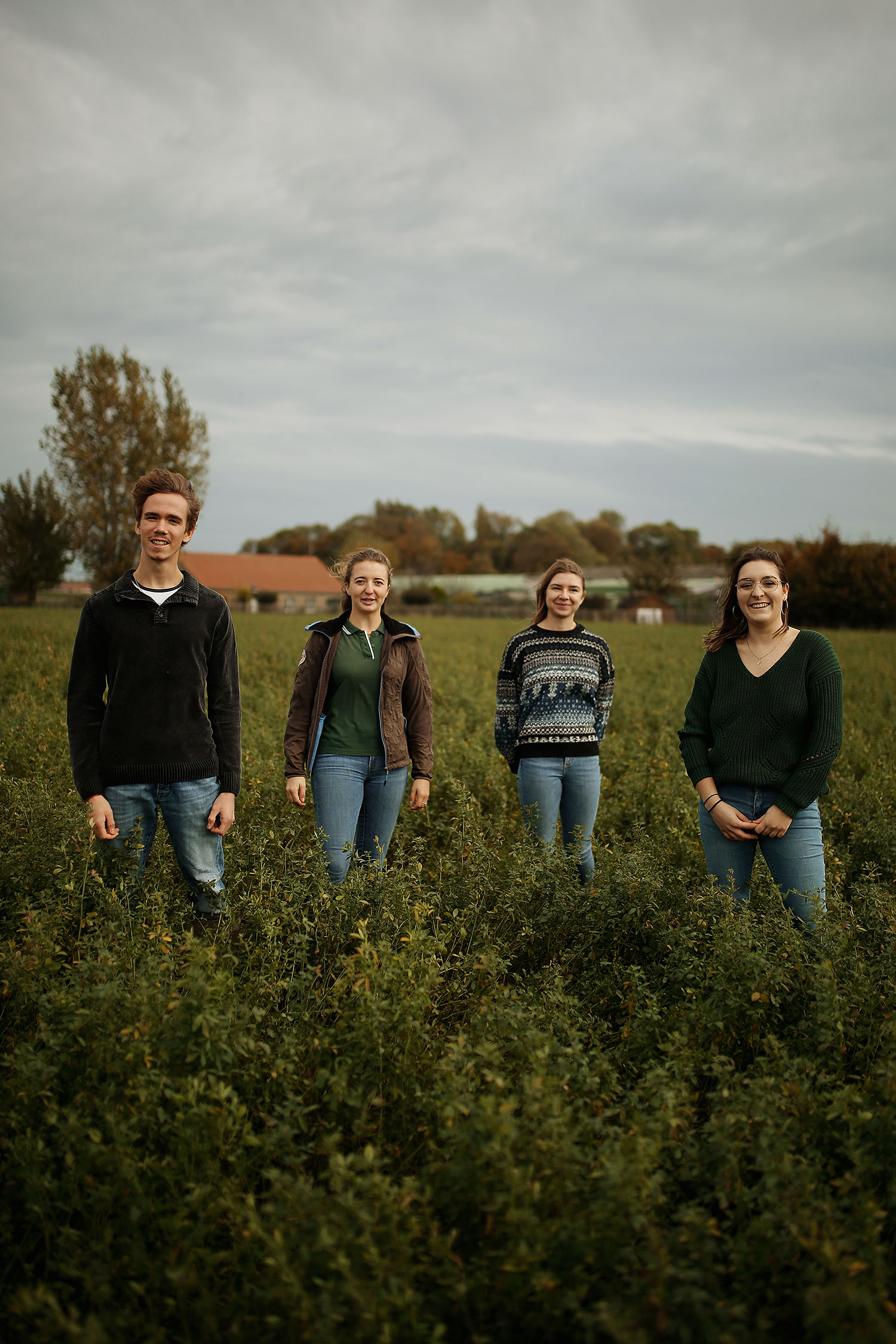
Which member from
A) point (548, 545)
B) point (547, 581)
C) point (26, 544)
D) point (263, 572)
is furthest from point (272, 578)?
point (547, 581)

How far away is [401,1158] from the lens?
268cm

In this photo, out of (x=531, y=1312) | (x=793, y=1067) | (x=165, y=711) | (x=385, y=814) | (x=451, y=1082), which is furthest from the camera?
(x=385, y=814)

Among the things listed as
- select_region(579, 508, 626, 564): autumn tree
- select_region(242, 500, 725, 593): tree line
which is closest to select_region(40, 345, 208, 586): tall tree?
select_region(242, 500, 725, 593): tree line

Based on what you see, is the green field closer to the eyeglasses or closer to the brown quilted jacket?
the brown quilted jacket

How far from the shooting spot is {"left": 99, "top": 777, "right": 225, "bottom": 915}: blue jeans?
366cm

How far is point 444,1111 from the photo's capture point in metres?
2.29

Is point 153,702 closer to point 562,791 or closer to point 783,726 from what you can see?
point 562,791

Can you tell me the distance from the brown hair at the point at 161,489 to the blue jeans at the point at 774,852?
295 centimetres

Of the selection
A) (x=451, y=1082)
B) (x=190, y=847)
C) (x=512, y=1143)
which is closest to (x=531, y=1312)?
(x=512, y=1143)

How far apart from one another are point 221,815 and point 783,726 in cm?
271

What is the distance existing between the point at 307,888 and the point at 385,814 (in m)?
0.80

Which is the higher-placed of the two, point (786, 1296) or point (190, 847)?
point (190, 847)

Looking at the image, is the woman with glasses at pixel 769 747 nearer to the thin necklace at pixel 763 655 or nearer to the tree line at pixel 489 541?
the thin necklace at pixel 763 655

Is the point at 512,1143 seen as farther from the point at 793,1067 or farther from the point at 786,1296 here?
the point at 793,1067
